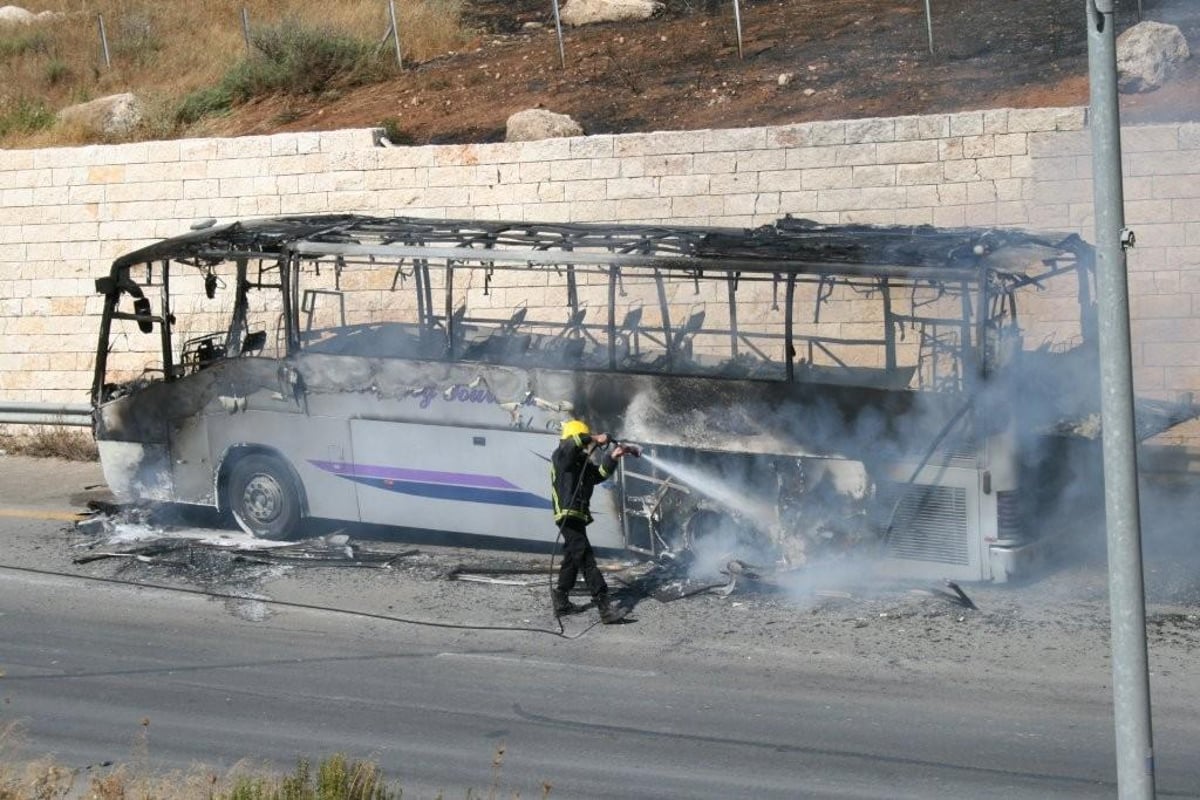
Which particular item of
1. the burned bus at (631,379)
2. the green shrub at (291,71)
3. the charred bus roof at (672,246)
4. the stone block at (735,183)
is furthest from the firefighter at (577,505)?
the green shrub at (291,71)

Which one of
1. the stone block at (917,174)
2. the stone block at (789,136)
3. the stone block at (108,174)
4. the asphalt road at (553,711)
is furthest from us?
the stone block at (108,174)

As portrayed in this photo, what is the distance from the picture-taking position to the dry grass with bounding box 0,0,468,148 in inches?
907

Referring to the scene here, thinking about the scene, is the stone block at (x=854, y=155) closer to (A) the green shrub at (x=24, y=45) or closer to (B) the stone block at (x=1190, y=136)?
(B) the stone block at (x=1190, y=136)

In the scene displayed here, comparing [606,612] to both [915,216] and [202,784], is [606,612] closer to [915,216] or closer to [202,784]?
[202,784]

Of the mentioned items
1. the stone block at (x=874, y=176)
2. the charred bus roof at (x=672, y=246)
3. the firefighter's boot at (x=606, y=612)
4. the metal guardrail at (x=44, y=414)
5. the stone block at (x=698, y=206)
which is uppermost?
the stone block at (x=874, y=176)

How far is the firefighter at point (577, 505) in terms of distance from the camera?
11203 millimetres

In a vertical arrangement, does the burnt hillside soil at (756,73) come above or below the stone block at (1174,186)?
above

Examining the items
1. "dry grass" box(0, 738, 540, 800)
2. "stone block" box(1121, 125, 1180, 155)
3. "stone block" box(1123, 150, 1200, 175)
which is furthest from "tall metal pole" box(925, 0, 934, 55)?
"dry grass" box(0, 738, 540, 800)

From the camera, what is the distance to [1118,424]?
5188mm

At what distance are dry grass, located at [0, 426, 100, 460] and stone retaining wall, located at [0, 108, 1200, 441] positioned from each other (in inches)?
34.8

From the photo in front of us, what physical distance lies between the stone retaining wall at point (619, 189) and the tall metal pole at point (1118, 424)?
408 inches

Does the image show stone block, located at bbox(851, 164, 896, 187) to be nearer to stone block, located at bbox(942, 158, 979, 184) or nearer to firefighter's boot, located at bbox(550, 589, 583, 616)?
stone block, located at bbox(942, 158, 979, 184)

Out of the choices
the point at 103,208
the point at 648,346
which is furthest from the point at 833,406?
the point at 103,208

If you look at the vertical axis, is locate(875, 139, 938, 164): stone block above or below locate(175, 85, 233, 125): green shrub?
below
